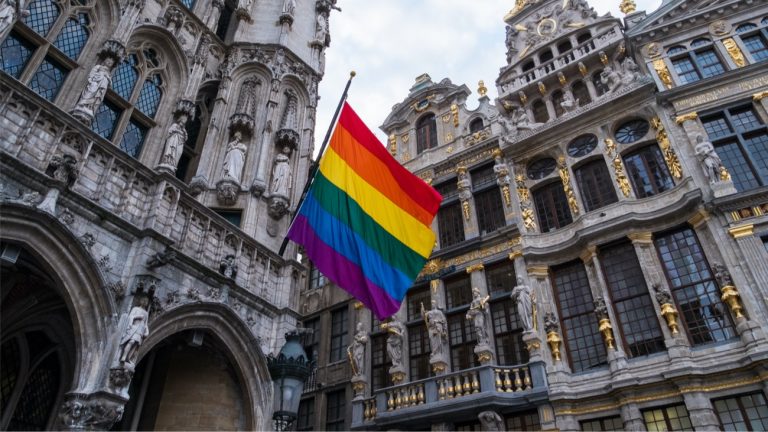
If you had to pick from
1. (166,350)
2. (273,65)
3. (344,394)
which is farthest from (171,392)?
(273,65)

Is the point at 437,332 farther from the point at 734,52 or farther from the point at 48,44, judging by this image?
the point at 734,52

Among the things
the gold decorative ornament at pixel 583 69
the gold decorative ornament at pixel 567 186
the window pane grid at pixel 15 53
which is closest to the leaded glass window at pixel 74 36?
the window pane grid at pixel 15 53

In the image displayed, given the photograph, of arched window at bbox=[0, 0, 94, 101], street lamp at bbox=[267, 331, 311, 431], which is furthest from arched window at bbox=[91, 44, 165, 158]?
street lamp at bbox=[267, 331, 311, 431]

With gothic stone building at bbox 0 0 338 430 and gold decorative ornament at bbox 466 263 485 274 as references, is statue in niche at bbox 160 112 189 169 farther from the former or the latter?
gold decorative ornament at bbox 466 263 485 274

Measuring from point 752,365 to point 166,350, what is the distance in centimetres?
1373

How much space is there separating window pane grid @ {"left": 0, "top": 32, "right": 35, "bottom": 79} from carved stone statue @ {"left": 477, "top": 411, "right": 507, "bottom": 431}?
14138 millimetres

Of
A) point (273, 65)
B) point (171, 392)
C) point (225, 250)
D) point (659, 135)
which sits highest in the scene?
point (273, 65)

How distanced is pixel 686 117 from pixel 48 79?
1823 centimetres

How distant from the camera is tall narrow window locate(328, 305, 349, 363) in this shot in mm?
19547

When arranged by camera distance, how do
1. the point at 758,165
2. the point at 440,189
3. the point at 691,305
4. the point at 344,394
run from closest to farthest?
1. the point at 691,305
2. the point at 758,165
3. the point at 344,394
4. the point at 440,189

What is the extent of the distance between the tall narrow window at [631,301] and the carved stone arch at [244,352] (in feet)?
32.5

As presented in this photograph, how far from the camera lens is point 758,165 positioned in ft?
48.0

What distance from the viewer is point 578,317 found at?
1523 cm

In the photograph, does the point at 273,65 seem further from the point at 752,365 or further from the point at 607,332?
the point at 752,365
